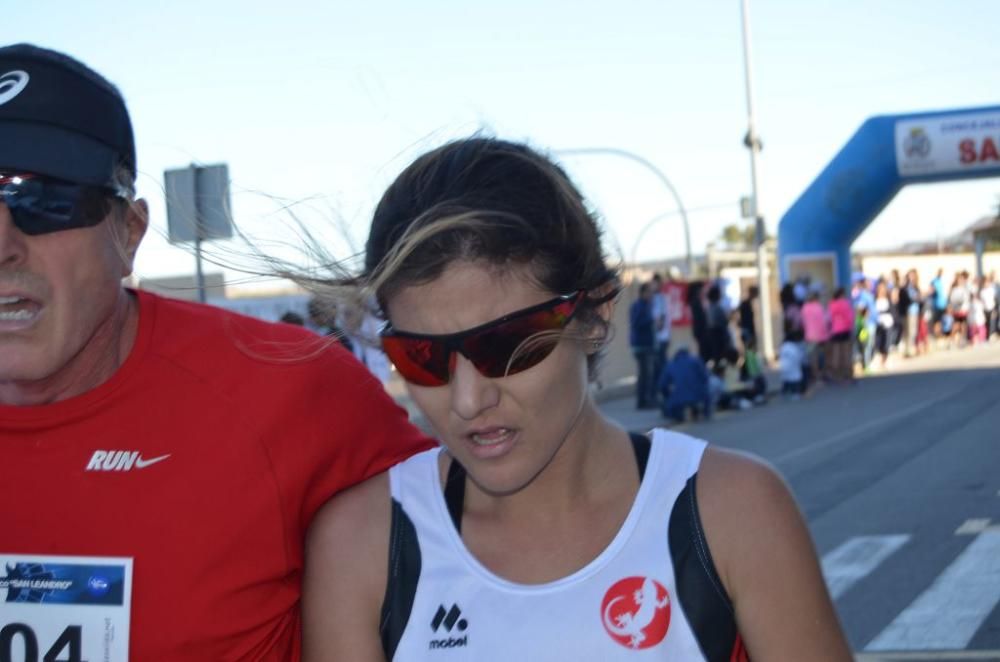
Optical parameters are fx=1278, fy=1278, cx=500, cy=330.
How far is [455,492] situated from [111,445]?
25.6 inches

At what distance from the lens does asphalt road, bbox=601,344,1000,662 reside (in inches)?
252

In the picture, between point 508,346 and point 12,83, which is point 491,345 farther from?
point 12,83

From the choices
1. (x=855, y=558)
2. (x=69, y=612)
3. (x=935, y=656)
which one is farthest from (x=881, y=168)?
(x=69, y=612)

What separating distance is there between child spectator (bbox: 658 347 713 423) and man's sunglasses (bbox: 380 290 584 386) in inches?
601

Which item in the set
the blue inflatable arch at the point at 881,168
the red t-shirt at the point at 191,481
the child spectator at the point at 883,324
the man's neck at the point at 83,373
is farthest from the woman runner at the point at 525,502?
the child spectator at the point at 883,324

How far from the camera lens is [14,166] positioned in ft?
7.68

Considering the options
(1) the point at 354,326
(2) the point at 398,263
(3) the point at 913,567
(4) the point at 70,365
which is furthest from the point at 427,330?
(3) the point at 913,567

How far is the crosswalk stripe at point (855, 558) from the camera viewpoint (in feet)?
24.6

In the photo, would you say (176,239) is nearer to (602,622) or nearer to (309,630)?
(309,630)

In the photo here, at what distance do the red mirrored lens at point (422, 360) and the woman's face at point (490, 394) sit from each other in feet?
0.05

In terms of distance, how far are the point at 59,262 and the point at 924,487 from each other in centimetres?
952

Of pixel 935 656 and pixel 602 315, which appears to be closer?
pixel 602 315

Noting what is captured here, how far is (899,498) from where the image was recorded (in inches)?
406

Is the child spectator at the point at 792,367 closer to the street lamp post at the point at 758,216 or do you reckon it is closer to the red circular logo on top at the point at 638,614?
the street lamp post at the point at 758,216
